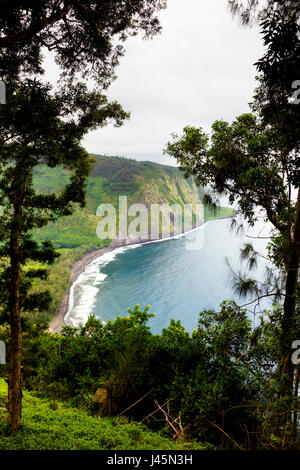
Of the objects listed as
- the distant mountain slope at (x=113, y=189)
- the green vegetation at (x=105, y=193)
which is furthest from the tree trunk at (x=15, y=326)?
the distant mountain slope at (x=113, y=189)

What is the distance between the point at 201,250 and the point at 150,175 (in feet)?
148

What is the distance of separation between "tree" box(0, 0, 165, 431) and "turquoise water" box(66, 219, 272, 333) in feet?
75.9

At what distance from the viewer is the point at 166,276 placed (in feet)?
169

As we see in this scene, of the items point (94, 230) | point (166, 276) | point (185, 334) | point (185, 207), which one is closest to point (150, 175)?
point (185, 207)

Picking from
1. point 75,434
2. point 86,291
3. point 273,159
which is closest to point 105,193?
point 86,291

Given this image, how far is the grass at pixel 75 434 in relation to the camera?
3424 mm

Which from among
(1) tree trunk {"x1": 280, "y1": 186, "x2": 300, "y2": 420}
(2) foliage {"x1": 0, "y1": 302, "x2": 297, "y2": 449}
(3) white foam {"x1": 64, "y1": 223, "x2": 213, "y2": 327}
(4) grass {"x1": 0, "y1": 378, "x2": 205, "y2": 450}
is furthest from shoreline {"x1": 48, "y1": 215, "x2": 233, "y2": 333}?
→ (1) tree trunk {"x1": 280, "y1": 186, "x2": 300, "y2": 420}

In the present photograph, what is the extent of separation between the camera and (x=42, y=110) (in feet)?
9.70

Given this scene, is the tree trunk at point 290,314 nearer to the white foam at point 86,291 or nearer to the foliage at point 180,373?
the foliage at point 180,373

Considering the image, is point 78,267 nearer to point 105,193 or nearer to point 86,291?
point 86,291

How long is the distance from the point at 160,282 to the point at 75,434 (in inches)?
1803

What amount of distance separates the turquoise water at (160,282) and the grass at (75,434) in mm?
21778

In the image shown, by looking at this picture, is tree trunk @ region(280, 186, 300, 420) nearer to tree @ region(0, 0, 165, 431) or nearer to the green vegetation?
tree @ region(0, 0, 165, 431)

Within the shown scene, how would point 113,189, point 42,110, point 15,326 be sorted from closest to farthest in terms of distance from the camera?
point 42,110
point 15,326
point 113,189
